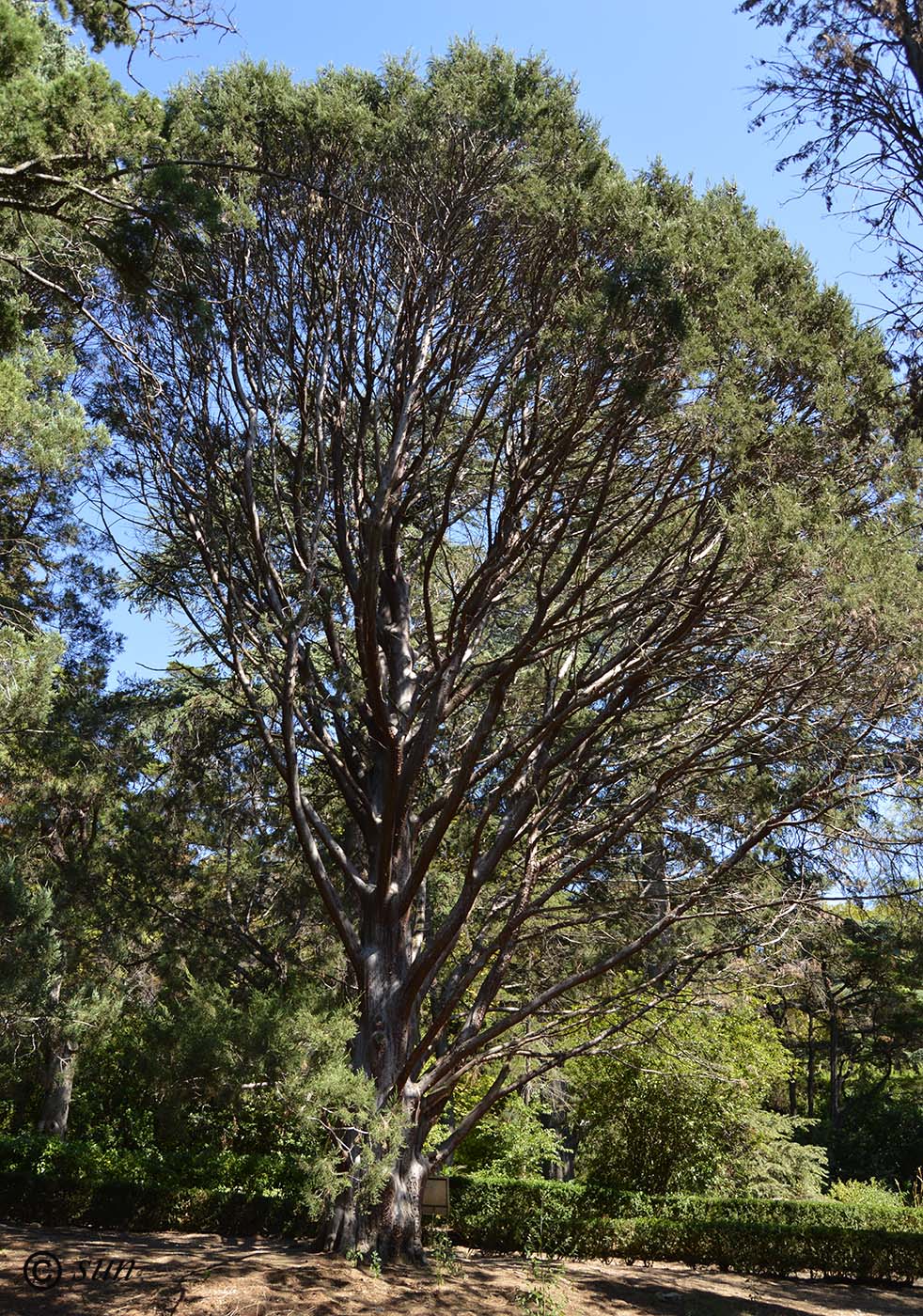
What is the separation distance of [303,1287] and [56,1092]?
862 cm

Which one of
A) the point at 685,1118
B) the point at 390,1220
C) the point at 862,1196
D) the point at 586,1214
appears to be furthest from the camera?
the point at 862,1196

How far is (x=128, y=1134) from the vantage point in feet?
43.7

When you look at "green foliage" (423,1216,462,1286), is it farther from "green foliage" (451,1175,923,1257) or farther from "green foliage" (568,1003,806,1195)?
"green foliage" (568,1003,806,1195)

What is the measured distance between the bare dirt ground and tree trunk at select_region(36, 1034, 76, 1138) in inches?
81.9

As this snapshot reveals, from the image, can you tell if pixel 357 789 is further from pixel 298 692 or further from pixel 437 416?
pixel 437 416

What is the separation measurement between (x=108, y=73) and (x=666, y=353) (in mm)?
4130

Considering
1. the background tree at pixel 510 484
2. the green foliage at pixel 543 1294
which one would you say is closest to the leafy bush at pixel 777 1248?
the green foliage at pixel 543 1294

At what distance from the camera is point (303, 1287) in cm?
669

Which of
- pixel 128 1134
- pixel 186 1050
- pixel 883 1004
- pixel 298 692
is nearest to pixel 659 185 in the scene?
pixel 298 692

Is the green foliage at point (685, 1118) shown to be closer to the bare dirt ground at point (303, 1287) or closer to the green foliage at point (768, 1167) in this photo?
the green foliage at point (768, 1167)

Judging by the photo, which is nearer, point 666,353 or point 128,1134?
point 666,353

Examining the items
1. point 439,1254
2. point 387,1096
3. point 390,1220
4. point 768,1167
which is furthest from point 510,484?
point 768,1167

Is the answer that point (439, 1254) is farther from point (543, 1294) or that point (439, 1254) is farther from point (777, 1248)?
point (777, 1248)

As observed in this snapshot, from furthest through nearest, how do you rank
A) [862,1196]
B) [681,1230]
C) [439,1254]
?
[862,1196]
[681,1230]
[439,1254]
